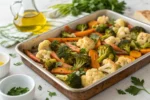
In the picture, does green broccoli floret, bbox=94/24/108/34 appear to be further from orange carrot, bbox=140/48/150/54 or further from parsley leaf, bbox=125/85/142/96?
parsley leaf, bbox=125/85/142/96

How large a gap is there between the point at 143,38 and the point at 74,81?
1.52 feet

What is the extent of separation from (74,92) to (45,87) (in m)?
0.20

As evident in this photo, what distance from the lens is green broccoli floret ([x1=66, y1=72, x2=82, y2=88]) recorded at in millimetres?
1123

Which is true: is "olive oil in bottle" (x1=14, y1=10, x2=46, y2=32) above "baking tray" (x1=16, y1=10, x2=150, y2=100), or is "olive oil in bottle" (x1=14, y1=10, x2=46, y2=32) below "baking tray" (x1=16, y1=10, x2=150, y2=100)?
above

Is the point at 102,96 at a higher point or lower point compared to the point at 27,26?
lower

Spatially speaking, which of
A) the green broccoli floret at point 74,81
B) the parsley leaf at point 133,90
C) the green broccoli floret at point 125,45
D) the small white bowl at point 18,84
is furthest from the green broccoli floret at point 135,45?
the small white bowl at point 18,84

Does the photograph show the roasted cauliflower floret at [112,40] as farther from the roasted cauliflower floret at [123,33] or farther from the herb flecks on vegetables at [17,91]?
the herb flecks on vegetables at [17,91]

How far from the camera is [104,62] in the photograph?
4.13 ft

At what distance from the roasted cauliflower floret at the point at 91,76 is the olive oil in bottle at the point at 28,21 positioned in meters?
0.58

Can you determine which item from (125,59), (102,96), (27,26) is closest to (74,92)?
(102,96)

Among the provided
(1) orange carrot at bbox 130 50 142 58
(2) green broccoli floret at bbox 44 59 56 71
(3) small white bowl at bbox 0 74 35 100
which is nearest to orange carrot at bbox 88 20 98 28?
(1) orange carrot at bbox 130 50 142 58

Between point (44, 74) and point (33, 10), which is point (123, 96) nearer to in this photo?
point (44, 74)

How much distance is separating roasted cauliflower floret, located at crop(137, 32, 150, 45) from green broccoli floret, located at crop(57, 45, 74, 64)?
1.09ft

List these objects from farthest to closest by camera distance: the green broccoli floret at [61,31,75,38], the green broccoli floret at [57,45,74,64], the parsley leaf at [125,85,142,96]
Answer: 1. the green broccoli floret at [61,31,75,38]
2. the green broccoli floret at [57,45,74,64]
3. the parsley leaf at [125,85,142,96]
